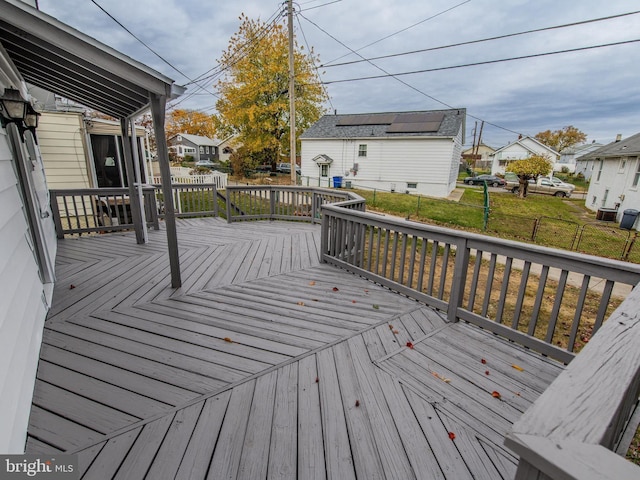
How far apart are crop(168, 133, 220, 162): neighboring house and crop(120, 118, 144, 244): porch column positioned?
3520cm

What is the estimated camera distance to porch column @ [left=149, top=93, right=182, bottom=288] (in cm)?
294

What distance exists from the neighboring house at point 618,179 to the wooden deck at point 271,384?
13.7 metres

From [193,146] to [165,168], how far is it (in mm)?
38952

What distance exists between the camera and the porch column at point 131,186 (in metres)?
4.75

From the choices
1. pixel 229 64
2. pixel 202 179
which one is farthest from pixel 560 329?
pixel 229 64

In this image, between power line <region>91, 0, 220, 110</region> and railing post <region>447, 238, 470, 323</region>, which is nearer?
railing post <region>447, 238, 470, 323</region>

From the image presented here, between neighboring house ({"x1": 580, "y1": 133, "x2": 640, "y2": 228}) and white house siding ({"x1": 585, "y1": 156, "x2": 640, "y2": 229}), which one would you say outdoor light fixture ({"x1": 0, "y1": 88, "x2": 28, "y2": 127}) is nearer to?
white house siding ({"x1": 585, "y1": 156, "x2": 640, "y2": 229})

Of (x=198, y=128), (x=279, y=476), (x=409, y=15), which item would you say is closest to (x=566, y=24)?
(x=409, y=15)

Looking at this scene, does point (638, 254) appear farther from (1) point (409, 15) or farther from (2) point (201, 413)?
(2) point (201, 413)

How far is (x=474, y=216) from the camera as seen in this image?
36.3 ft

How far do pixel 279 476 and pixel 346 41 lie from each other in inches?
477

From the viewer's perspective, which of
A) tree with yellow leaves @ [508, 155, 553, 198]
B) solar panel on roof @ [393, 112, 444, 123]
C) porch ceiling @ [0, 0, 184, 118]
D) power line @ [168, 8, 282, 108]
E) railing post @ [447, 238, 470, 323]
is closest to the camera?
porch ceiling @ [0, 0, 184, 118]

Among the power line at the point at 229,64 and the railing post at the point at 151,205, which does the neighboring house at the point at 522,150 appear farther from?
the railing post at the point at 151,205

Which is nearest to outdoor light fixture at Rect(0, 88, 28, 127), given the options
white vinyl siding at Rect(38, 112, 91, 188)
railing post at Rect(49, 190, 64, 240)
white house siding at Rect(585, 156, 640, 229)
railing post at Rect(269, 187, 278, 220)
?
railing post at Rect(49, 190, 64, 240)
